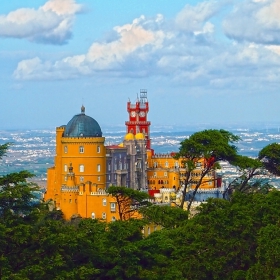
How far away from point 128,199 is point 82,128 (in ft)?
74.8

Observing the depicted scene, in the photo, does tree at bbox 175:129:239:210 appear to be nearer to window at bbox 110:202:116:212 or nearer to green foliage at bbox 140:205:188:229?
window at bbox 110:202:116:212

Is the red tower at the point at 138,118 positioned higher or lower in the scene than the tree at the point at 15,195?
higher

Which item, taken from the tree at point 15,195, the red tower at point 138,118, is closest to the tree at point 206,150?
the tree at point 15,195

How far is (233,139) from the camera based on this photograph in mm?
76875

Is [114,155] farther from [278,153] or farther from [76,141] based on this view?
[278,153]

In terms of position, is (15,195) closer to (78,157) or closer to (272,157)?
(272,157)

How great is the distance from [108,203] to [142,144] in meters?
26.8

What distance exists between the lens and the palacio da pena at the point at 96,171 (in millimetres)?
83644

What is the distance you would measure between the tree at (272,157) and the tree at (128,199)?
10.4 metres

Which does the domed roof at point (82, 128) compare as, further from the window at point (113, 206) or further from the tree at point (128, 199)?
the tree at point (128, 199)

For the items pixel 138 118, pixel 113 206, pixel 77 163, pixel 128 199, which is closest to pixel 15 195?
pixel 128 199

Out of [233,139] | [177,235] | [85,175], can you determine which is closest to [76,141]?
[85,175]

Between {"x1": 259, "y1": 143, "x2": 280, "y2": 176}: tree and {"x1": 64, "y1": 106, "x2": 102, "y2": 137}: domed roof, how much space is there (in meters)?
22.4

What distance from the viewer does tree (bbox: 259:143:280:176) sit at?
76.1 meters
